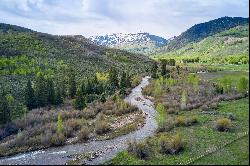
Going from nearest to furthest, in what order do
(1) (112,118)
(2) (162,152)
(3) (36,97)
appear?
(2) (162,152) < (1) (112,118) < (3) (36,97)

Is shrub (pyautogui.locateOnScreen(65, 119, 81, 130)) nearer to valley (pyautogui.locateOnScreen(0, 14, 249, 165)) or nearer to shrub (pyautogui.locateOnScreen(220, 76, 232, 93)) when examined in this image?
valley (pyautogui.locateOnScreen(0, 14, 249, 165))

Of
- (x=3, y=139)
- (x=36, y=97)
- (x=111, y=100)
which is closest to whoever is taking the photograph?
(x=3, y=139)

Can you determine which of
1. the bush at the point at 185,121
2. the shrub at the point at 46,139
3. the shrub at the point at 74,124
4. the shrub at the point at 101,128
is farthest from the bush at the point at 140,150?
the shrub at the point at 74,124

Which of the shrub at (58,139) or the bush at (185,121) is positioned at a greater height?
the bush at (185,121)

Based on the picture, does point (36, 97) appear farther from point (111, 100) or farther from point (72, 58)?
point (72, 58)

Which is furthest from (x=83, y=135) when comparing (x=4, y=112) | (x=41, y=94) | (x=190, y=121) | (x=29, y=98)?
(x=41, y=94)

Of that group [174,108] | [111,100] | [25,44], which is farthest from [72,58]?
[174,108]

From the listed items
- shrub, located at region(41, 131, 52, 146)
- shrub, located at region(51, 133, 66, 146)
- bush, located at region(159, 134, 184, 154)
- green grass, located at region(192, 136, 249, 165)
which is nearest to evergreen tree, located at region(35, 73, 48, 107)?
shrub, located at region(41, 131, 52, 146)

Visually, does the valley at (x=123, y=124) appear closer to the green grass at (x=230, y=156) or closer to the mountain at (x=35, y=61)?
the green grass at (x=230, y=156)
